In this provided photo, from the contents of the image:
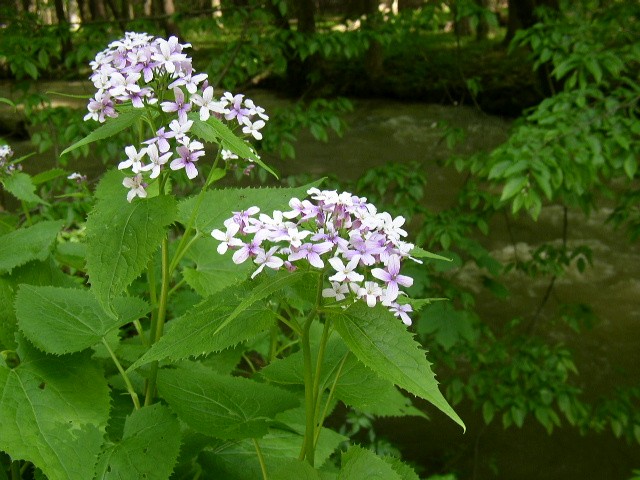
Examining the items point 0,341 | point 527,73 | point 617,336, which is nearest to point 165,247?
point 0,341

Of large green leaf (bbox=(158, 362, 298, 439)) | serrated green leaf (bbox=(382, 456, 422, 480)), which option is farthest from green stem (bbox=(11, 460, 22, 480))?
serrated green leaf (bbox=(382, 456, 422, 480))

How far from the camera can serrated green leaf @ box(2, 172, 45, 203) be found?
6.26ft

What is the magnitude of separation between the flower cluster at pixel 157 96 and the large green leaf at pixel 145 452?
363 millimetres

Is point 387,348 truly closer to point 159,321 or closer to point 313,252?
point 313,252

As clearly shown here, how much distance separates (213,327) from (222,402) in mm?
205

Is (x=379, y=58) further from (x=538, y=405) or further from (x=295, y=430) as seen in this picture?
(x=295, y=430)

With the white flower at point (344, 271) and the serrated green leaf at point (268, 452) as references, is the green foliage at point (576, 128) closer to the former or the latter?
the serrated green leaf at point (268, 452)

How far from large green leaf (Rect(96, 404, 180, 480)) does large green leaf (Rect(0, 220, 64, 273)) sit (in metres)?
0.47

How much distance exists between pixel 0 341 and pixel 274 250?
0.63 metres

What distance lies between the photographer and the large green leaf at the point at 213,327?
0.96m

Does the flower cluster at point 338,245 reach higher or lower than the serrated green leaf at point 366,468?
higher

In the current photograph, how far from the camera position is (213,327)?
993 mm

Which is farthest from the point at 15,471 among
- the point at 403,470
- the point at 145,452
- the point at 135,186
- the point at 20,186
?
the point at 20,186

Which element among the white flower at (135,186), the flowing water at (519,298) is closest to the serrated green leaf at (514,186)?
the flowing water at (519,298)
